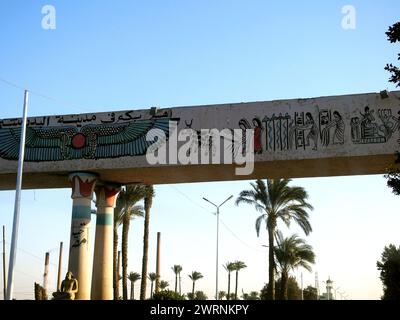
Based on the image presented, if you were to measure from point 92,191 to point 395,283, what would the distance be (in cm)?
2045

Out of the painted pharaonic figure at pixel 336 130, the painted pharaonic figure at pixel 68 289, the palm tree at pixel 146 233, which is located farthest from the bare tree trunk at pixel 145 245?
the painted pharaonic figure at pixel 336 130

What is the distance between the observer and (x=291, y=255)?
38.2 metres

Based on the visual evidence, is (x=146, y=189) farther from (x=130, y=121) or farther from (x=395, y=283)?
(x=395, y=283)

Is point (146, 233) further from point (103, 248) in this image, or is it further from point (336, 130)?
point (336, 130)

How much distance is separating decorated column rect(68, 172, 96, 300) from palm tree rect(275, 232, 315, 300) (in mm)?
18557

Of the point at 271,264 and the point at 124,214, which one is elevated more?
the point at 124,214

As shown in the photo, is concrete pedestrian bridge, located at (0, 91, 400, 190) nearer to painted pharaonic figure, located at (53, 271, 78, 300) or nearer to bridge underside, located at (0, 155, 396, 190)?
bridge underside, located at (0, 155, 396, 190)

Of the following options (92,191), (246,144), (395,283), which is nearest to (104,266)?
(92,191)

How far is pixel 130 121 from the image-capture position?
2239 centimetres

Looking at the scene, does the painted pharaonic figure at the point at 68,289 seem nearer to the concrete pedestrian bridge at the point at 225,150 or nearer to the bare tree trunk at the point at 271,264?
the concrete pedestrian bridge at the point at 225,150

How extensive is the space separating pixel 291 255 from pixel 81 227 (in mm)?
19995

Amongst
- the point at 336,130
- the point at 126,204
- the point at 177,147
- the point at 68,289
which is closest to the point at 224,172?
the point at 177,147

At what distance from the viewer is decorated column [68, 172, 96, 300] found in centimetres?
2169

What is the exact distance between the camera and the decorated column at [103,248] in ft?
73.7
